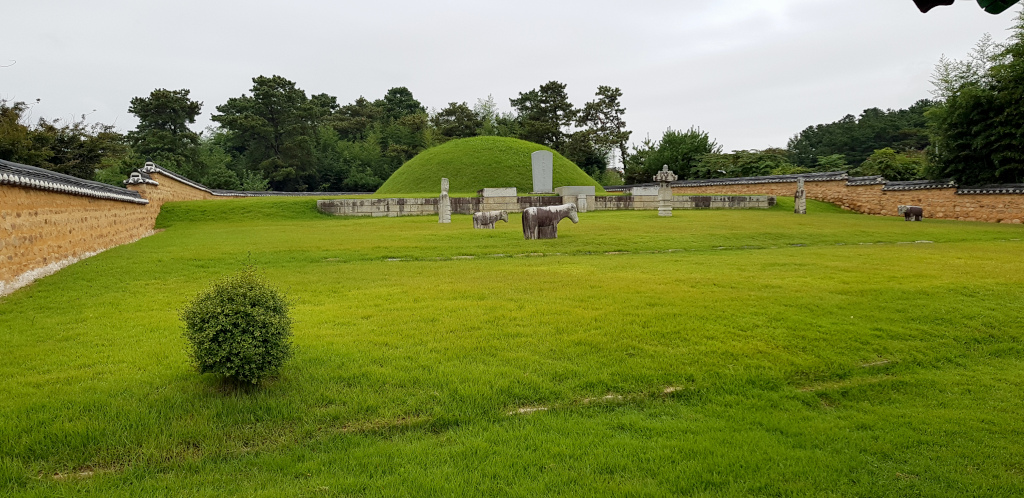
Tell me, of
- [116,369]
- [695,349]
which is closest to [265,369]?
[116,369]

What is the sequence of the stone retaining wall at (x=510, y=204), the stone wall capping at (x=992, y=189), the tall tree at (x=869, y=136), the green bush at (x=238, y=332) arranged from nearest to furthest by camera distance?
the green bush at (x=238, y=332)
the stone wall capping at (x=992, y=189)
the stone retaining wall at (x=510, y=204)
the tall tree at (x=869, y=136)

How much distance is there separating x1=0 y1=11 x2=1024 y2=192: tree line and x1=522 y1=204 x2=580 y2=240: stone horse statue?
1633 centimetres

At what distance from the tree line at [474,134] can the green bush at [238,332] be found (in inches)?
726

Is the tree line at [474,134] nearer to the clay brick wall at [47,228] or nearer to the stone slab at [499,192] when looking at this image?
the clay brick wall at [47,228]

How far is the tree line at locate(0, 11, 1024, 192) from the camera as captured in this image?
61.9 ft

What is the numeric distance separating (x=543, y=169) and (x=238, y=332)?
24669 mm

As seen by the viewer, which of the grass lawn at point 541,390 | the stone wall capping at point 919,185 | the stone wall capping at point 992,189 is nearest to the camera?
the grass lawn at point 541,390

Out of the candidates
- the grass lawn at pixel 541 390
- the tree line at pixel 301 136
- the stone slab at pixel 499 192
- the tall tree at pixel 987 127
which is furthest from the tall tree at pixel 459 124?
the grass lawn at pixel 541 390

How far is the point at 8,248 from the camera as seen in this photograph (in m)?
6.95

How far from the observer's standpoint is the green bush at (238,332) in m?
3.35

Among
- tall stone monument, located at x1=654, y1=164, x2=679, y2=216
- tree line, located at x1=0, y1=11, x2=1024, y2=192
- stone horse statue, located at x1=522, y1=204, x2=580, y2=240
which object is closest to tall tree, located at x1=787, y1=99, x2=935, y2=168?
tree line, located at x1=0, y1=11, x2=1024, y2=192

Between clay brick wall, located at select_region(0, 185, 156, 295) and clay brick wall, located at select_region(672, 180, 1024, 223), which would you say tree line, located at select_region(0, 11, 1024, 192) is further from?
clay brick wall, located at select_region(0, 185, 156, 295)

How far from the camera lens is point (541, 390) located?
359 cm

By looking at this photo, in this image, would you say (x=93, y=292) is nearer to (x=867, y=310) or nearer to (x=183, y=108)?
(x=867, y=310)
